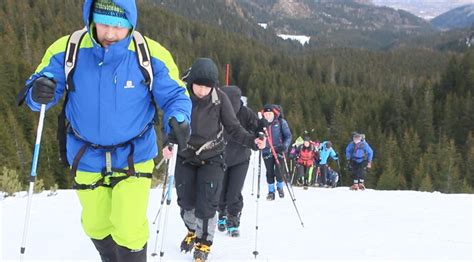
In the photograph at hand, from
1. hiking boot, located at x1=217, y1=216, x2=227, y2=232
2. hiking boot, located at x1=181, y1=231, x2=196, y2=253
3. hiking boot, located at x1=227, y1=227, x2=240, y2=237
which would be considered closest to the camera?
hiking boot, located at x1=181, y1=231, x2=196, y2=253

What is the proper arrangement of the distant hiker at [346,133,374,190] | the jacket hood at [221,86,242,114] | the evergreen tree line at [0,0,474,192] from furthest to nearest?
the evergreen tree line at [0,0,474,192], the distant hiker at [346,133,374,190], the jacket hood at [221,86,242,114]

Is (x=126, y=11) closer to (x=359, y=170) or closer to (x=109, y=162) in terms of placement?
(x=109, y=162)

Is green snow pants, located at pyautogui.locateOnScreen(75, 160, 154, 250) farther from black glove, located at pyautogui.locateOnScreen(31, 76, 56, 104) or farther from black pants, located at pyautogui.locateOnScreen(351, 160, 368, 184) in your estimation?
black pants, located at pyautogui.locateOnScreen(351, 160, 368, 184)

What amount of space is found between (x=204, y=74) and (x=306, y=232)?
3118 mm

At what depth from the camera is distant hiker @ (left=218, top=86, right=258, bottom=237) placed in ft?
19.6

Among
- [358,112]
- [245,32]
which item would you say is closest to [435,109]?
[358,112]

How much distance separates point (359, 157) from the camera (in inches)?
515

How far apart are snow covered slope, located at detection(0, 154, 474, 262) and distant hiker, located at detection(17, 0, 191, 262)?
178 centimetres

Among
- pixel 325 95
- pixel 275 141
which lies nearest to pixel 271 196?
pixel 275 141

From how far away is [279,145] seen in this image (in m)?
10.2

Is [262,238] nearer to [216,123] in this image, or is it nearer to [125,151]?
[216,123]

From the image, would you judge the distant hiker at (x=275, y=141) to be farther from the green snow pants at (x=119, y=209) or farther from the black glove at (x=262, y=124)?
the green snow pants at (x=119, y=209)

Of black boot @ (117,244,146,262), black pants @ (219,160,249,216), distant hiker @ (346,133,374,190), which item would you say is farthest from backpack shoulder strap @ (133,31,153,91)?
distant hiker @ (346,133,374,190)

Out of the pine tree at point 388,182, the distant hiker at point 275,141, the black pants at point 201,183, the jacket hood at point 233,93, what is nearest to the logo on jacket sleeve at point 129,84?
the black pants at point 201,183
